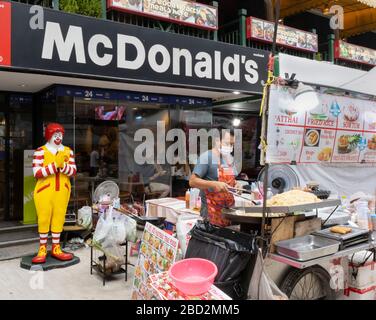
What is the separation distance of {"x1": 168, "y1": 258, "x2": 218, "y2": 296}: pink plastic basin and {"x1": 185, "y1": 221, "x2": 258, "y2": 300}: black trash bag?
0.39 ft

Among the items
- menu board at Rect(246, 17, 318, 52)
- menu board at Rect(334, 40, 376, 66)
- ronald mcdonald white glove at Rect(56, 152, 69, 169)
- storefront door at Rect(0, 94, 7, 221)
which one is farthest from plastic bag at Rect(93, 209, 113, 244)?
menu board at Rect(334, 40, 376, 66)

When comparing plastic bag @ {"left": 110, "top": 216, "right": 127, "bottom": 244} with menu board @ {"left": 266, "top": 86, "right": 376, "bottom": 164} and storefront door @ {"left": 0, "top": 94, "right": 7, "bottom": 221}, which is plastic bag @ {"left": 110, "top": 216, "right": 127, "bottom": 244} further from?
storefront door @ {"left": 0, "top": 94, "right": 7, "bottom": 221}

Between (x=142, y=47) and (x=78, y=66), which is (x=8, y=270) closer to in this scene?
(x=78, y=66)

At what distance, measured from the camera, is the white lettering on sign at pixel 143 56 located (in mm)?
5605

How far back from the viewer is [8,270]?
516 centimetres

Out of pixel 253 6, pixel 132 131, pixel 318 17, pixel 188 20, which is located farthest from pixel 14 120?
pixel 318 17

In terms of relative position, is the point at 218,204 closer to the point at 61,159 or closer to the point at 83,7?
the point at 61,159

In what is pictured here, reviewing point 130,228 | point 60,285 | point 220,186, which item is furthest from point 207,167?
point 60,285

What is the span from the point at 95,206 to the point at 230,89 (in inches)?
139

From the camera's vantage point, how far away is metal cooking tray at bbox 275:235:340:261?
2.83m

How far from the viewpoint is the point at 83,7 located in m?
6.16

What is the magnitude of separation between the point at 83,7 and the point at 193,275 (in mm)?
5152

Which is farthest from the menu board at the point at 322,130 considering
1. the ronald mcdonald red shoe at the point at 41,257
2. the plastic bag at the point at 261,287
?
the ronald mcdonald red shoe at the point at 41,257

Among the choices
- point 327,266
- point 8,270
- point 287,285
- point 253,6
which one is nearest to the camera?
point 287,285
